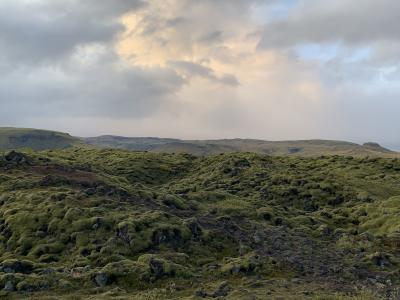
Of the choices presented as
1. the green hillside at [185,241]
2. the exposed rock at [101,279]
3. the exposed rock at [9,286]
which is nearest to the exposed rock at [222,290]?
the green hillside at [185,241]

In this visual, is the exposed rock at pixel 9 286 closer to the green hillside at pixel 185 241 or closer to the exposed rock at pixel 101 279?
the green hillside at pixel 185 241

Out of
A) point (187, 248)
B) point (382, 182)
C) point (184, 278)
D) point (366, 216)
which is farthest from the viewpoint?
point (382, 182)

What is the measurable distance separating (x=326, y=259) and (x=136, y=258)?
58.9 feet

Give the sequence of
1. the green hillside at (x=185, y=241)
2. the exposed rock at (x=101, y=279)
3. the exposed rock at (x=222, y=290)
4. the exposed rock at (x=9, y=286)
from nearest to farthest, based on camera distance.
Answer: the exposed rock at (x=222, y=290) → the exposed rock at (x=9, y=286) → the green hillside at (x=185, y=241) → the exposed rock at (x=101, y=279)

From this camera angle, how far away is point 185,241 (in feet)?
141

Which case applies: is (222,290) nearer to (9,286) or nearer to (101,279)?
(101,279)

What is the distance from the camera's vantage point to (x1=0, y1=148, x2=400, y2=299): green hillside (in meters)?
32.7

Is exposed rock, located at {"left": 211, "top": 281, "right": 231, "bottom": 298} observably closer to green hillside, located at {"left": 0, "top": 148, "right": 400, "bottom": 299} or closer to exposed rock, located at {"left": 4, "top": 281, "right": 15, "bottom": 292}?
green hillside, located at {"left": 0, "top": 148, "right": 400, "bottom": 299}

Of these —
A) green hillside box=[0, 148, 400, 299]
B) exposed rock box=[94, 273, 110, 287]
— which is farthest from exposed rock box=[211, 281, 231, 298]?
exposed rock box=[94, 273, 110, 287]

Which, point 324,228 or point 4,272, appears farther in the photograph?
point 324,228

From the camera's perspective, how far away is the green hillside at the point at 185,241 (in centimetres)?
3269

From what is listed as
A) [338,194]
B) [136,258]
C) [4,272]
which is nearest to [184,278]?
[136,258]

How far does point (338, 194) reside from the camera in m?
73.6

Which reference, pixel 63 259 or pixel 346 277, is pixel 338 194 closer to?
pixel 346 277
